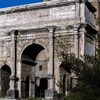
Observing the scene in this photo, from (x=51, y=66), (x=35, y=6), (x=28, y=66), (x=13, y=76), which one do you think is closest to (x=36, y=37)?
(x=35, y=6)

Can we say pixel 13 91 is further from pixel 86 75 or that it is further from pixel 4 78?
pixel 86 75

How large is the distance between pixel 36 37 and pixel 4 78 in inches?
210

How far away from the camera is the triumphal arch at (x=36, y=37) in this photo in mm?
26047

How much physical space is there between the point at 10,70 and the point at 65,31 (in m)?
7.09

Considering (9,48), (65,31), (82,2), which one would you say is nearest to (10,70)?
(9,48)

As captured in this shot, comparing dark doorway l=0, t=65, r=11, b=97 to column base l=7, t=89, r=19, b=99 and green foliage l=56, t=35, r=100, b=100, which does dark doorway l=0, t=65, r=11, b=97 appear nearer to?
column base l=7, t=89, r=19, b=99

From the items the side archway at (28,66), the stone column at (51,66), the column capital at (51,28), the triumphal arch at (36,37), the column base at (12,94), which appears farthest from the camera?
the side archway at (28,66)

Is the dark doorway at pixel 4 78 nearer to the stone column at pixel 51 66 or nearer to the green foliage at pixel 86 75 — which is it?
the stone column at pixel 51 66

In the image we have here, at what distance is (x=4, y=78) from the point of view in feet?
97.3

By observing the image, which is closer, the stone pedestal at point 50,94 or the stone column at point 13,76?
the stone pedestal at point 50,94

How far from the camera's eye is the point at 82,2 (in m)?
26.3

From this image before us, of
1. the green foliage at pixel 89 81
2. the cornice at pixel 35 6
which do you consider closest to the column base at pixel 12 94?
the cornice at pixel 35 6

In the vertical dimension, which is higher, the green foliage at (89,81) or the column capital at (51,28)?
the column capital at (51,28)

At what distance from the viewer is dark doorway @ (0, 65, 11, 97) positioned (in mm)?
29245
